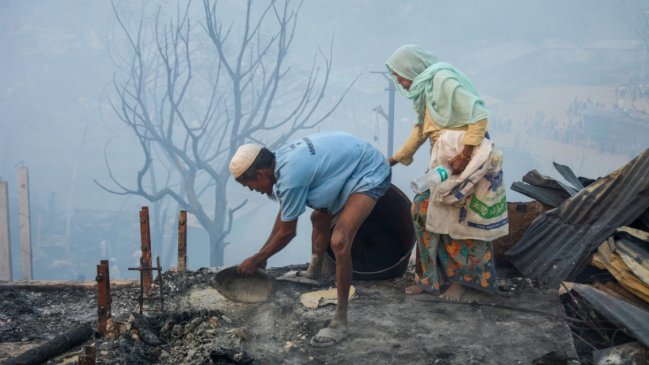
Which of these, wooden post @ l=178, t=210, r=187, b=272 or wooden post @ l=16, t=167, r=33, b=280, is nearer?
wooden post @ l=178, t=210, r=187, b=272

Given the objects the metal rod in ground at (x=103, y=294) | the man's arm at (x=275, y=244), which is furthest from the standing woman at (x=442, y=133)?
the metal rod in ground at (x=103, y=294)

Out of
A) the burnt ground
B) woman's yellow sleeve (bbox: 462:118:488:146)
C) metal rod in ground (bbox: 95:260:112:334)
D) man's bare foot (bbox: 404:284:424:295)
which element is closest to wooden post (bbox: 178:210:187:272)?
the burnt ground

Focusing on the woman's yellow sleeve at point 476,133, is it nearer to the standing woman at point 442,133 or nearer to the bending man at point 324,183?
the standing woman at point 442,133

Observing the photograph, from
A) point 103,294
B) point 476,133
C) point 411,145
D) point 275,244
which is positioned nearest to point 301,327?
point 275,244

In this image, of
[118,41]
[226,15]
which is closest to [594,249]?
[226,15]

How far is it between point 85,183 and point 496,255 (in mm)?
24776

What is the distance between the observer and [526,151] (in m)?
22.1

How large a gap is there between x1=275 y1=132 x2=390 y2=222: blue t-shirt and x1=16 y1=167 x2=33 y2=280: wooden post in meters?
9.33

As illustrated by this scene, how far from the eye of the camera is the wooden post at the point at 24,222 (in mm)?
11500

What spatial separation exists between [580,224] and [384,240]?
71.8 inches

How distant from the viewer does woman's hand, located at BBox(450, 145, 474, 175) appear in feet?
14.2

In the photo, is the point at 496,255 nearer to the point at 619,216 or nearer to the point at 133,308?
the point at 619,216

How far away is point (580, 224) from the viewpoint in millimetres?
4969

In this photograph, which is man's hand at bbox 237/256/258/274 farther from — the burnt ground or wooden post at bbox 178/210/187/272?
wooden post at bbox 178/210/187/272
